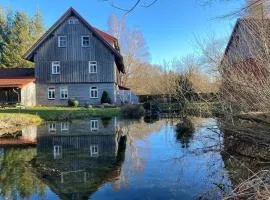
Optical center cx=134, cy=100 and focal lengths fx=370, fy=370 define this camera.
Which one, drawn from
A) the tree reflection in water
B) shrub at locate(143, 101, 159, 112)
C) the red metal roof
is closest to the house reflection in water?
the tree reflection in water

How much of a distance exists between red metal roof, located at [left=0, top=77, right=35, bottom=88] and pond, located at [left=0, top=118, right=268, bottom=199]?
726 inches

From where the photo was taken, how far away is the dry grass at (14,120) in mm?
19953

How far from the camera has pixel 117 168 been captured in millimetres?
9820

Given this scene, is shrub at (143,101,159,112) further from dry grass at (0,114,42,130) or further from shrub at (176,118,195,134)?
shrub at (176,118,195,134)

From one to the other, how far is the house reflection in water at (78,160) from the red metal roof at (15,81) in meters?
17.2

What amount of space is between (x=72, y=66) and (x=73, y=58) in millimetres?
800

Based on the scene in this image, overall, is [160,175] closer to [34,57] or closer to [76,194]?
[76,194]

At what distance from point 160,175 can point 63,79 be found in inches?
1142

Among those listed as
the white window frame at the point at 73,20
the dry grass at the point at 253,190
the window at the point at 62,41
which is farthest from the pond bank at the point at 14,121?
the dry grass at the point at 253,190

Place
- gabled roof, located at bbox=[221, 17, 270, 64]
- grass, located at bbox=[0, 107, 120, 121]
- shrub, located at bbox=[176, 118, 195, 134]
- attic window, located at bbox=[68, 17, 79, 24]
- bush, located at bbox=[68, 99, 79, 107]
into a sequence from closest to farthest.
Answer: gabled roof, located at bbox=[221, 17, 270, 64], shrub, located at bbox=[176, 118, 195, 134], grass, located at bbox=[0, 107, 120, 121], bush, located at bbox=[68, 99, 79, 107], attic window, located at bbox=[68, 17, 79, 24]

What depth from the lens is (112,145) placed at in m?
14.1

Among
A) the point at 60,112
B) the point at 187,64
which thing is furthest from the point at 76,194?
the point at 187,64

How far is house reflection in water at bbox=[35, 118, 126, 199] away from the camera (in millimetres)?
8156

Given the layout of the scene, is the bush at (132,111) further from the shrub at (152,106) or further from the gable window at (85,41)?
the gable window at (85,41)
